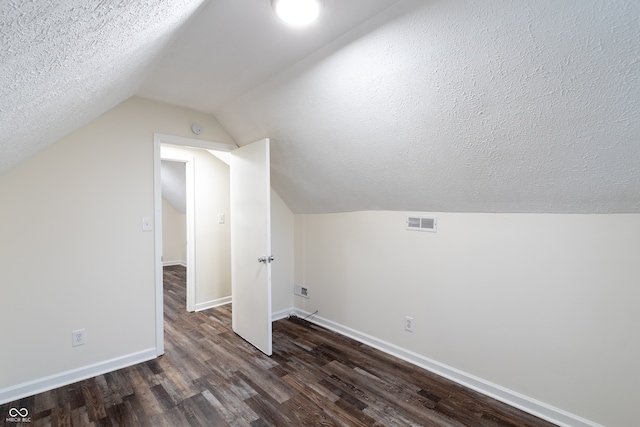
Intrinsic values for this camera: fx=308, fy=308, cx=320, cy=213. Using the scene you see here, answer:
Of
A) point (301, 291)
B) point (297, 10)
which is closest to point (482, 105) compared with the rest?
point (297, 10)

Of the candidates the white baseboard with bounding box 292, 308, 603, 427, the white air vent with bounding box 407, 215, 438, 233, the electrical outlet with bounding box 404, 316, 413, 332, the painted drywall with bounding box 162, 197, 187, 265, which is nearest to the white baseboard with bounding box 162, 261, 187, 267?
the painted drywall with bounding box 162, 197, 187, 265

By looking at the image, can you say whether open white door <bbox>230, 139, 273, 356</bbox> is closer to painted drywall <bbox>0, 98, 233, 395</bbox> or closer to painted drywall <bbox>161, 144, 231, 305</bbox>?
painted drywall <bbox>0, 98, 233, 395</bbox>

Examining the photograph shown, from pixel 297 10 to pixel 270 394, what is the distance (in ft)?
7.65

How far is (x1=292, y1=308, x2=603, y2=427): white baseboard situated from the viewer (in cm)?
183

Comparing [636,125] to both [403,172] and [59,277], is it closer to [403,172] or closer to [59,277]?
[403,172]

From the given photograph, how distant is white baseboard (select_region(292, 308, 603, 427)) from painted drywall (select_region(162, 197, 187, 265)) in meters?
5.05

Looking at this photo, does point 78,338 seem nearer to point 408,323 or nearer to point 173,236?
point 408,323

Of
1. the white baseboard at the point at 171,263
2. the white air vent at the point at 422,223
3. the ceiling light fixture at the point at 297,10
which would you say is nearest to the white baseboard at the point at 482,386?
the white air vent at the point at 422,223

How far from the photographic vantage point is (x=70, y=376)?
229 centimetres

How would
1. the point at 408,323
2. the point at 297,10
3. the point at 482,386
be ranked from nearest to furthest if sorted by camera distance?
1. the point at 297,10
2. the point at 482,386
3. the point at 408,323

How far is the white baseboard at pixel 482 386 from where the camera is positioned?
1825mm

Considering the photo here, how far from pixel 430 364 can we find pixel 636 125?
6.52ft

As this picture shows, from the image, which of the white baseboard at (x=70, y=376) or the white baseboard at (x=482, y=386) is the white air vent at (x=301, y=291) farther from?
the white baseboard at (x=70, y=376)

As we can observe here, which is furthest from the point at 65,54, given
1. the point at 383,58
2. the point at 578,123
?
the point at 578,123
